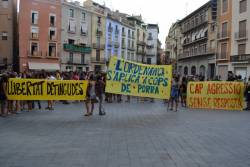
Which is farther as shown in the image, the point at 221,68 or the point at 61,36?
the point at 61,36

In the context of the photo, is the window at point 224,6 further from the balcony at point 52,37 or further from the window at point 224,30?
the balcony at point 52,37

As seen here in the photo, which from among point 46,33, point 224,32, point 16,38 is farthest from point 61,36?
point 224,32

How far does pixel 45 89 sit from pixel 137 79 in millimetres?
4034

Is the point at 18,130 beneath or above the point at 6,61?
beneath

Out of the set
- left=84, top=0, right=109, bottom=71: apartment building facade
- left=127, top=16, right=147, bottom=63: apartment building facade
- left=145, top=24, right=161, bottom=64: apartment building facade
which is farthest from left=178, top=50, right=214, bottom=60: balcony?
left=145, top=24, right=161, bottom=64: apartment building facade

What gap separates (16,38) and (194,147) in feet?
185

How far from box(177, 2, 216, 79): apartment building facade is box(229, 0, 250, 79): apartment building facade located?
24.6 feet

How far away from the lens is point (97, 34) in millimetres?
70500

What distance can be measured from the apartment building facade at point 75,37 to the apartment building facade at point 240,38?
29.8 m

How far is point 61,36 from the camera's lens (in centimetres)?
6303

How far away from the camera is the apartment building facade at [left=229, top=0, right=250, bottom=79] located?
42250mm

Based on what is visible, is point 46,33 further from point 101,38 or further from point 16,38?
point 101,38

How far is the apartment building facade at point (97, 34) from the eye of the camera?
69.4m

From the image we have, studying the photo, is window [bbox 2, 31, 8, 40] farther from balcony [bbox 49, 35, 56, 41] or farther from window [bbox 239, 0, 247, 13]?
window [bbox 239, 0, 247, 13]
